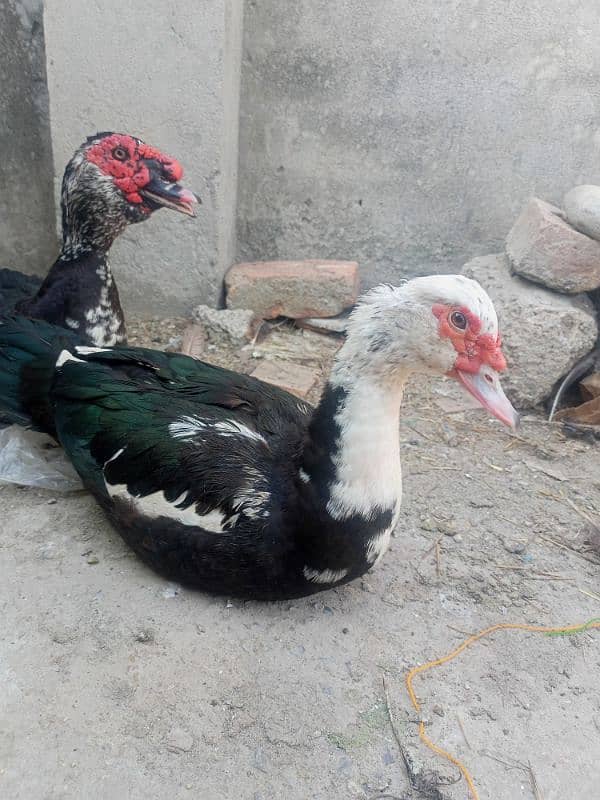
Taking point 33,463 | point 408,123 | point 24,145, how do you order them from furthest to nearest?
1. point 408,123
2. point 24,145
3. point 33,463

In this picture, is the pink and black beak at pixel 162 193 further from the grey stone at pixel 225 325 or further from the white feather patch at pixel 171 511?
the white feather patch at pixel 171 511

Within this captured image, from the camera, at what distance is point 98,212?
2.87m

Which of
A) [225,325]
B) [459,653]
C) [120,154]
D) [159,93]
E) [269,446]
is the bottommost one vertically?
[459,653]

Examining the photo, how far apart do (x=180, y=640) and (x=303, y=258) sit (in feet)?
9.25

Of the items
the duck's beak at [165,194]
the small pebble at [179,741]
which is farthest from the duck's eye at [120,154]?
the small pebble at [179,741]

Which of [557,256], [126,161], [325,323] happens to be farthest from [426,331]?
[325,323]

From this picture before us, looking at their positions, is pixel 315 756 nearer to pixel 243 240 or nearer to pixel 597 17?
pixel 243 240

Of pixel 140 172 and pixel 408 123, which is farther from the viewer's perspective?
pixel 408 123

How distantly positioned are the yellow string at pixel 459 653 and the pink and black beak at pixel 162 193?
2022mm

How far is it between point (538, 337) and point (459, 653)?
180 centimetres

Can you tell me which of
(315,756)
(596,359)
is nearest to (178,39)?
(596,359)

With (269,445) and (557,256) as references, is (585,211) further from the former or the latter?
(269,445)

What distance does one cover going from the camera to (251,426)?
7.26 feet

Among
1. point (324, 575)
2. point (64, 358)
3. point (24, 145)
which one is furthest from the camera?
point (24, 145)
